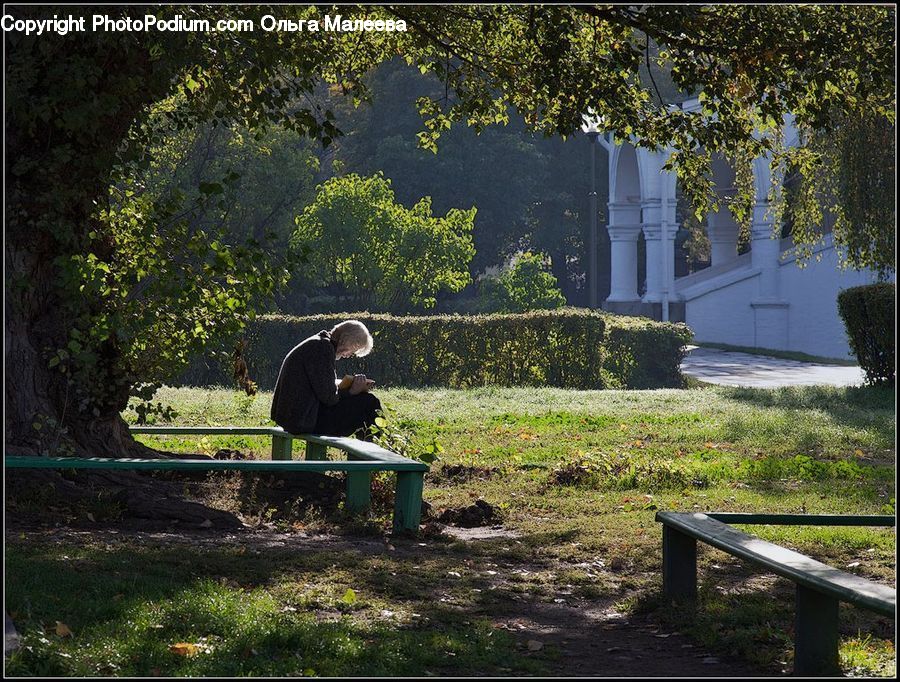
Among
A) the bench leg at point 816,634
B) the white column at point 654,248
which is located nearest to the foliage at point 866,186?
the bench leg at point 816,634

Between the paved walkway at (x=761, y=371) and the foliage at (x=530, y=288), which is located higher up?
the foliage at (x=530, y=288)

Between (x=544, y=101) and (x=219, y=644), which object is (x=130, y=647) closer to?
(x=219, y=644)

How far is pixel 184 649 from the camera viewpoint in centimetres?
447

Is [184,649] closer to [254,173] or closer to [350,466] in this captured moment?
[350,466]

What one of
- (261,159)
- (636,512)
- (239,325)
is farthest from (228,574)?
(261,159)

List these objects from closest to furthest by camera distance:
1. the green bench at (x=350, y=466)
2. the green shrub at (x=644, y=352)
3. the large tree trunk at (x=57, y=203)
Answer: the green bench at (x=350, y=466)
the large tree trunk at (x=57, y=203)
the green shrub at (x=644, y=352)

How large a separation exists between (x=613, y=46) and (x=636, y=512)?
3.40m

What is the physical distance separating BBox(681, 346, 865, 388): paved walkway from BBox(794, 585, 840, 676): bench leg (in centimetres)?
2010

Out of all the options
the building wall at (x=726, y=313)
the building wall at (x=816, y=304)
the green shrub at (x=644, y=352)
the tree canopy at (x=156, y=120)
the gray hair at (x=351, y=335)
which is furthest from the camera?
the building wall at (x=726, y=313)

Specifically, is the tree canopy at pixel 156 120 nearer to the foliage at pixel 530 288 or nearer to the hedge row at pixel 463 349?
the hedge row at pixel 463 349

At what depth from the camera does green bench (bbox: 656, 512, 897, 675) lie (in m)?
4.31

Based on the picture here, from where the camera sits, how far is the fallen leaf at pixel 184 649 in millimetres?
4444

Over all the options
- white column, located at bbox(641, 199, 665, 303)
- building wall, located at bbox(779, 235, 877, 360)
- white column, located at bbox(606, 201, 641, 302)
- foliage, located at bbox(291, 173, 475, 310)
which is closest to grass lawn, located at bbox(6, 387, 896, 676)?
foliage, located at bbox(291, 173, 475, 310)

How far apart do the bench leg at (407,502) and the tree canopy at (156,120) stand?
1.46m
